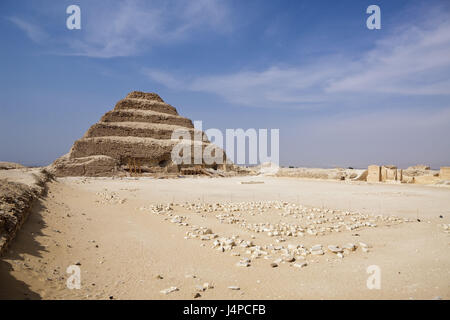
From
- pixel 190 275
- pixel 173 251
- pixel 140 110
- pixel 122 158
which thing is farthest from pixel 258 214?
pixel 140 110

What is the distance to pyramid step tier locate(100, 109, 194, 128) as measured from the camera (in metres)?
44.0

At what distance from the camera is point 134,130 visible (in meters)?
42.1

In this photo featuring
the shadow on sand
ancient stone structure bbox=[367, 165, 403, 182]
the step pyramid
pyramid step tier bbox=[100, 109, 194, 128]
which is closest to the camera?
the shadow on sand

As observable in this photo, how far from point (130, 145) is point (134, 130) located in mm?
4536

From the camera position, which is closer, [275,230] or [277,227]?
[275,230]

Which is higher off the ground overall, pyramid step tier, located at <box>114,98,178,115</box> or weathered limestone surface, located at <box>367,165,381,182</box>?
pyramid step tier, located at <box>114,98,178,115</box>

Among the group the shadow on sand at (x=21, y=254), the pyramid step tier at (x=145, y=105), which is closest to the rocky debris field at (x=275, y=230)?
the shadow on sand at (x=21, y=254)

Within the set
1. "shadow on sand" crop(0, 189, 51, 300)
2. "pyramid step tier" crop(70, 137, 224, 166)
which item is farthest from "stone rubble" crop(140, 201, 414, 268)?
"pyramid step tier" crop(70, 137, 224, 166)

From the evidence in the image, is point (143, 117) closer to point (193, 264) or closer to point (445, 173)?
point (445, 173)

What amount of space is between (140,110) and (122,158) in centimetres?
1333

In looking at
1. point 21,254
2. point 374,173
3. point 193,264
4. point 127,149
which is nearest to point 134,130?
point 127,149

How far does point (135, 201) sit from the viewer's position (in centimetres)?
1016

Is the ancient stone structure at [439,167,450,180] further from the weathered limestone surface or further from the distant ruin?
the weathered limestone surface
